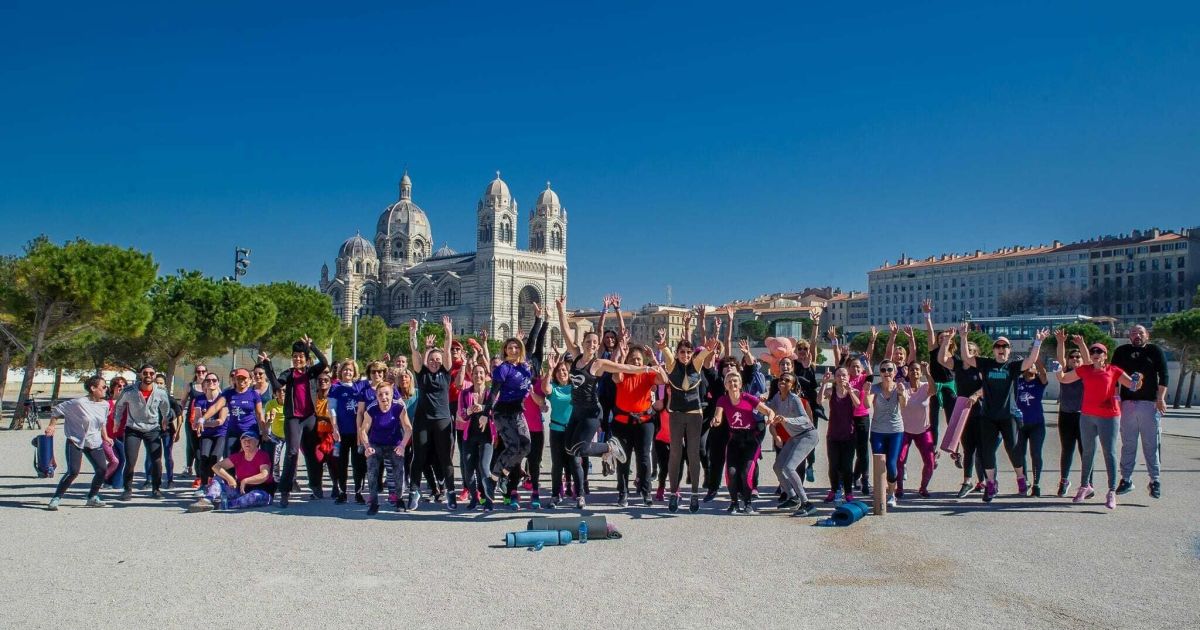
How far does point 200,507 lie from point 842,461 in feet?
21.7

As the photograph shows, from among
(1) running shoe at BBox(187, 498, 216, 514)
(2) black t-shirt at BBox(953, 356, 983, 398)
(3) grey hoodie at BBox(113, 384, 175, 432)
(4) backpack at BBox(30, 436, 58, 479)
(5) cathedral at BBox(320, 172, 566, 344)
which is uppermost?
(5) cathedral at BBox(320, 172, 566, 344)

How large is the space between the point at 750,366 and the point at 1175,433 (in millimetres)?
15768

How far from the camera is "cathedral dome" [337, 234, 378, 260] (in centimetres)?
11725

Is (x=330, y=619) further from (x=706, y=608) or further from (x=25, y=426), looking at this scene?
(x=25, y=426)

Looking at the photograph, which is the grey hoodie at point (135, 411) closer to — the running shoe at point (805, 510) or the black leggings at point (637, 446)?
the black leggings at point (637, 446)

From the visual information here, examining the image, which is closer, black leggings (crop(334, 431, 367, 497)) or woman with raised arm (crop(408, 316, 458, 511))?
woman with raised arm (crop(408, 316, 458, 511))

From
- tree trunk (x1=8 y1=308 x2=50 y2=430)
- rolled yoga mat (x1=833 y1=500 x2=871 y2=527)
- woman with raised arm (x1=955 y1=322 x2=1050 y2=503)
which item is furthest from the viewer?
tree trunk (x1=8 y1=308 x2=50 y2=430)

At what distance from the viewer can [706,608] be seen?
525 cm

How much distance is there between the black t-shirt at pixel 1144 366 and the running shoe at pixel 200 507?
9.41 metres

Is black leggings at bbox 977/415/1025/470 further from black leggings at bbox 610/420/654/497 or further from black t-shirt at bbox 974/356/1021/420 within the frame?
black leggings at bbox 610/420/654/497

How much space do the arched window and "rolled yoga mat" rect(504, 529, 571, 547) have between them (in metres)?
102

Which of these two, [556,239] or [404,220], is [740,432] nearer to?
[556,239]

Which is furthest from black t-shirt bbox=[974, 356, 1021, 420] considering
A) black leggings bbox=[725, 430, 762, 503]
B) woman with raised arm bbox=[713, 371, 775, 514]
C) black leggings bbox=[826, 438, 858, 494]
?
black leggings bbox=[725, 430, 762, 503]

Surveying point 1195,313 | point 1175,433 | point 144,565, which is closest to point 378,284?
point 1195,313
